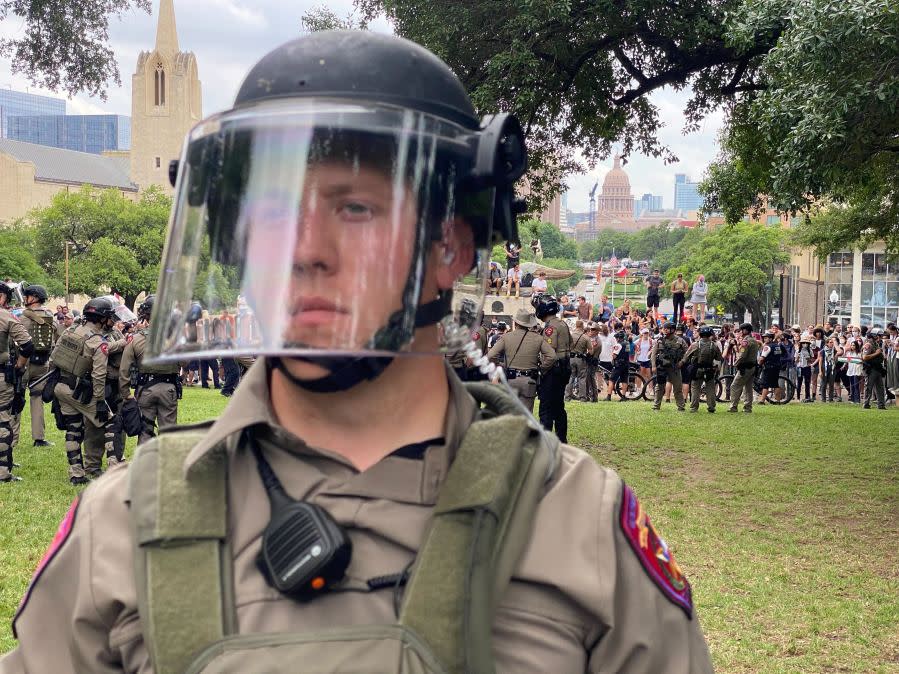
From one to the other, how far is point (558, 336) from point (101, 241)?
2194 inches

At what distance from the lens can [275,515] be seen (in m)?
1.42

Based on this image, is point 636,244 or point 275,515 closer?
point 275,515

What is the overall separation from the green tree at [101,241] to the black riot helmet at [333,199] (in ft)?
208

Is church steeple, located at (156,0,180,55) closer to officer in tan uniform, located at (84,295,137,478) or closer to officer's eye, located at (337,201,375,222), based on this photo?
officer in tan uniform, located at (84,295,137,478)

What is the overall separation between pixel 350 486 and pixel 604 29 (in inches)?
439

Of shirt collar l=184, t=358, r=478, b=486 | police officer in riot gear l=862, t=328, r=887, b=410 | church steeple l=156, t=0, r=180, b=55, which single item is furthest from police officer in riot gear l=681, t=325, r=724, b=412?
church steeple l=156, t=0, r=180, b=55

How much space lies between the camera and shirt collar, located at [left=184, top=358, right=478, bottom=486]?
1.48 metres

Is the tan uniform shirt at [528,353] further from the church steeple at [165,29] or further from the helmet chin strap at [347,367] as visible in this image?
the church steeple at [165,29]

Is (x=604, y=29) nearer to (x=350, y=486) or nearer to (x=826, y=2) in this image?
(x=826, y=2)

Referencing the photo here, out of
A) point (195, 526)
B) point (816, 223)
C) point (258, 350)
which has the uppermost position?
point (816, 223)

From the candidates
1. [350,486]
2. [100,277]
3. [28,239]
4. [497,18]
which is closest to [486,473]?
[350,486]

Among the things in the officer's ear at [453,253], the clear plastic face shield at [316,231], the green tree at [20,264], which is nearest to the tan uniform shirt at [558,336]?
the officer's ear at [453,253]

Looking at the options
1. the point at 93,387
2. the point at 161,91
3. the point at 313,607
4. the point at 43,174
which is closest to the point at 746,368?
the point at 93,387

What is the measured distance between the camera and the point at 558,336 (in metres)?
12.9
